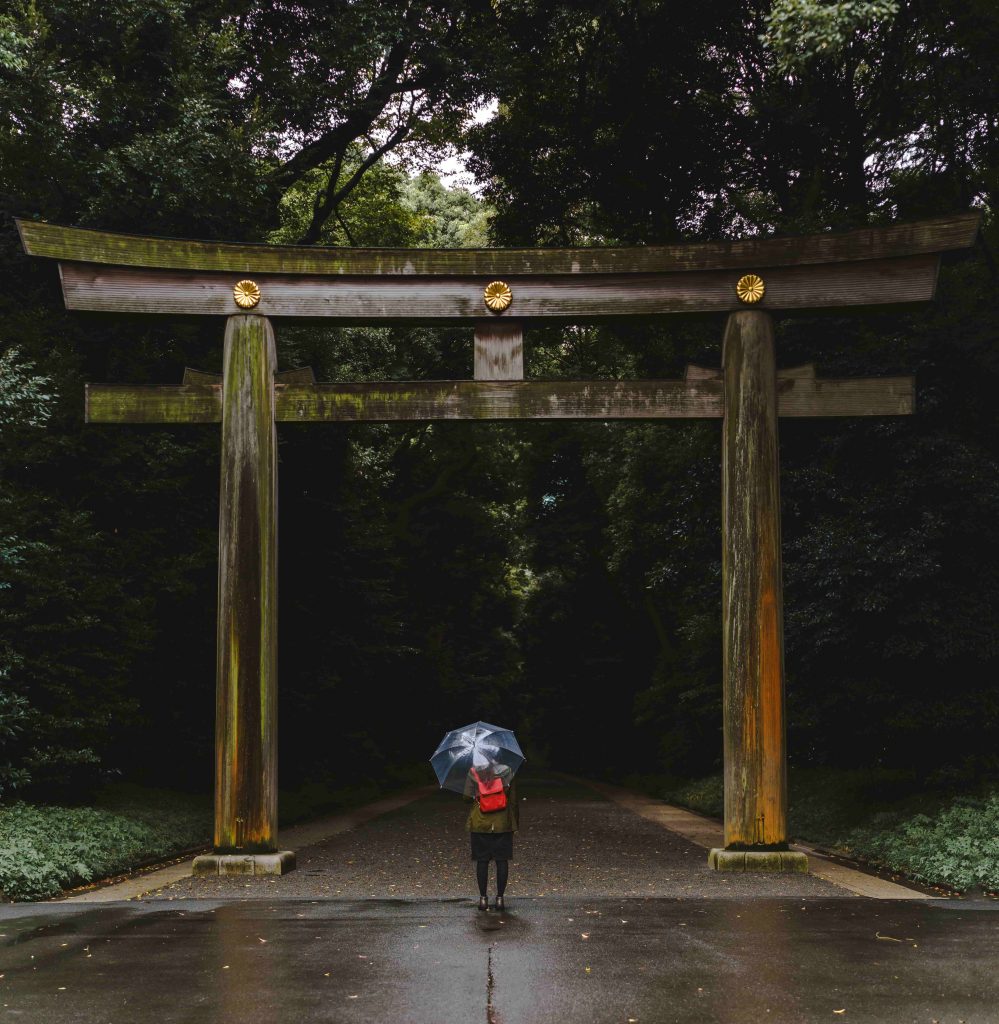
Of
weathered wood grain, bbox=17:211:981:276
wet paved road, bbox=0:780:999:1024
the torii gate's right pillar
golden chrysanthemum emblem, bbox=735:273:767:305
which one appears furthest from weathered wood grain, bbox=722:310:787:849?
wet paved road, bbox=0:780:999:1024

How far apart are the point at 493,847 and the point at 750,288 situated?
607 centimetres

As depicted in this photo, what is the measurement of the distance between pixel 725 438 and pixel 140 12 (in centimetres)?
1096

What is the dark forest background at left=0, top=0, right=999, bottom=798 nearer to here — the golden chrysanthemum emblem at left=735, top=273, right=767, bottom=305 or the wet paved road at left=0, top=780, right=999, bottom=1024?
the golden chrysanthemum emblem at left=735, top=273, right=767, bottom=305

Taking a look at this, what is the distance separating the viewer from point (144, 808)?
1491 cm

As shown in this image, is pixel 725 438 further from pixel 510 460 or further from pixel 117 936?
pixel 510 460

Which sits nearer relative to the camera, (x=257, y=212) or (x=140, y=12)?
(x=140, y=12)

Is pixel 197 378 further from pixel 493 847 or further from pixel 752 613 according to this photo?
pixel 752 613

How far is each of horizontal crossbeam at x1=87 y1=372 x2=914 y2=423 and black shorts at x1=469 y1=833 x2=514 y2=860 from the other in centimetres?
425

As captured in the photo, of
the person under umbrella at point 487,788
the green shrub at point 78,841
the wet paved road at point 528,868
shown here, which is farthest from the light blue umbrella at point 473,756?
the green shrub at point 78,841

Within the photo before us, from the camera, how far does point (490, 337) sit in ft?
37.3

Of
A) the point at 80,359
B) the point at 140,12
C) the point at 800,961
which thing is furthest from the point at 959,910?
the point at 140,12

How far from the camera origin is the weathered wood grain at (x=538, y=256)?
11.0 meters

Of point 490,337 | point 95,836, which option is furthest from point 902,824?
point 95,836

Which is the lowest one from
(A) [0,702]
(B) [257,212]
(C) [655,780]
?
(C) [655,780]
